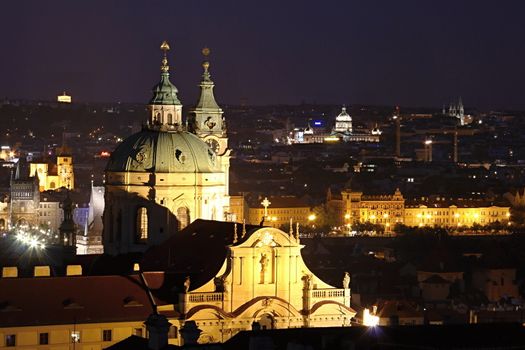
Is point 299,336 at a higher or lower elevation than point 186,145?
lower

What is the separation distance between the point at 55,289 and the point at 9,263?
1848 cm

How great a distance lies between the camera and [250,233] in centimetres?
7731

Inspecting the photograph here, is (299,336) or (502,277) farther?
(502,277)

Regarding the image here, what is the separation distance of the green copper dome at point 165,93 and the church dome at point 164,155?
3400 mm

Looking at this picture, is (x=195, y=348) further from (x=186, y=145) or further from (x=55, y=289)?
(x=186, y=145)

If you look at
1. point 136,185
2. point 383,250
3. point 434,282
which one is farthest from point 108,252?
point 383,250

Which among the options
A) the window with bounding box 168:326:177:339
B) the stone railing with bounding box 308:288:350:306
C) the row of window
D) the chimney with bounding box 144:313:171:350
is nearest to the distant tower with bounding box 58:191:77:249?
the stone railing with bounding box 308:288:350:306

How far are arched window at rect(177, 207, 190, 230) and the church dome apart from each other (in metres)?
1.70

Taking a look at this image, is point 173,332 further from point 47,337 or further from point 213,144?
point 213,144

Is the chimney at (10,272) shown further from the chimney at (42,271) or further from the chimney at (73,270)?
the chimney at (73,270)

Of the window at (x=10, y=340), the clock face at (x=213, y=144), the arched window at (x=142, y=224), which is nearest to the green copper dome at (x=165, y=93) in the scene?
the clock face at (x=213, y=144)

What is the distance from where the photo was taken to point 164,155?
3716 inches

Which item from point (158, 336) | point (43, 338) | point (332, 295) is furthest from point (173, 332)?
point (158, 336)

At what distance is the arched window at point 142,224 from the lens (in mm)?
93188
